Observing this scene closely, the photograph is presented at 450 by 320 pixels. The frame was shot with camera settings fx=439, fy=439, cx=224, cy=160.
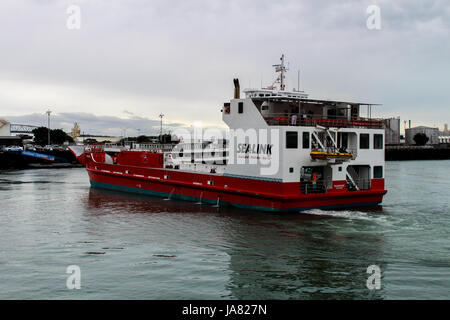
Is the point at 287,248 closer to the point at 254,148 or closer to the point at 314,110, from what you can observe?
the point at 254,148

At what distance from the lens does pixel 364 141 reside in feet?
68.0

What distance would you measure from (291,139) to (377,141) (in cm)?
525

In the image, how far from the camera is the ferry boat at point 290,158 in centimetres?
1836

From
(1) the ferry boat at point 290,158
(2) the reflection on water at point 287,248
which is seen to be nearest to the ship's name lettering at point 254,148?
(1) the ferry boat at point 290,158

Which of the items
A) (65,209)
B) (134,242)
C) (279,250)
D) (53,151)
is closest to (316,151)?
(279,250)

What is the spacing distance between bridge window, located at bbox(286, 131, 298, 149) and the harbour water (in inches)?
113

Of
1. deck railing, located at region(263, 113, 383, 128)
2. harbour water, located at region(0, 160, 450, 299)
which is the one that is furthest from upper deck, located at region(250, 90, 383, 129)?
harbour water, located at region(0, 160, 450, 299)

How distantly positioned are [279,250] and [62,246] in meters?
6.73

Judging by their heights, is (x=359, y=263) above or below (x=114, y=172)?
below

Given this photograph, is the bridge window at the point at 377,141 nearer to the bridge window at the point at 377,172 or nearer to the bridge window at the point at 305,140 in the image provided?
the bridge window at the point at 377,172

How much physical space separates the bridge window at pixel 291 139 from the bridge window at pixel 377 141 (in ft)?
Result: 15.9

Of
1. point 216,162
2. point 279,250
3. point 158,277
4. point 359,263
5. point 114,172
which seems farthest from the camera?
point 114,172
